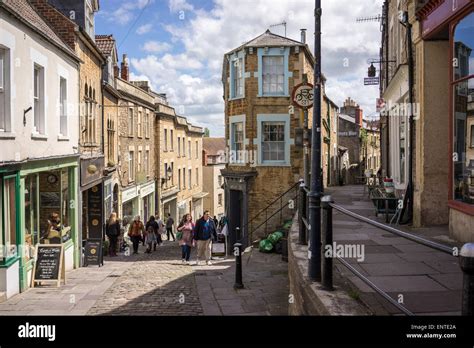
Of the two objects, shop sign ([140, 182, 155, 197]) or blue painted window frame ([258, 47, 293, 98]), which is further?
shop sign ([140, 182, 155, 197])

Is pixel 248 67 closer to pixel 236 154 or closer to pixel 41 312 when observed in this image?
pixel 236 154

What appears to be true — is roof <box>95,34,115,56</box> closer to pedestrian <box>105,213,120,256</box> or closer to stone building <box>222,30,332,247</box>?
stone building <box>222,30,332,247</box>

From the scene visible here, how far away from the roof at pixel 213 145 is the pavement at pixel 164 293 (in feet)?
151

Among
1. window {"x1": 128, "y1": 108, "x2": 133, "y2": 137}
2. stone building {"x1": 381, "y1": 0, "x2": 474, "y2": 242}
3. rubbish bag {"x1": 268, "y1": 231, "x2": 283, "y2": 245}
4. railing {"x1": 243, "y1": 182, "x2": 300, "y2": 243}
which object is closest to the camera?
stone building {"x1": 381, "y1": 0, "x2": 474, "y2": 242}

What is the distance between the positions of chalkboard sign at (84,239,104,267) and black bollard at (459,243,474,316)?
13.7m

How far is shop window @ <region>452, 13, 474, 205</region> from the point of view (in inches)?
291

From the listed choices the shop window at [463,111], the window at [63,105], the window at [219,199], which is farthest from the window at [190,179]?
the shop window at [463,111]

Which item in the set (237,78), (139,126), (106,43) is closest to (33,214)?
(237,78)

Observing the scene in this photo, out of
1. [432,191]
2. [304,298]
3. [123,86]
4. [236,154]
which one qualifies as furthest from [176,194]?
[304,298]

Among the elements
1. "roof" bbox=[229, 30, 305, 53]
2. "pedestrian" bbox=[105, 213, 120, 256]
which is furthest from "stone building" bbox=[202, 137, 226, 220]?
"pedestrian" bbox=[105, 213, 120, 256]

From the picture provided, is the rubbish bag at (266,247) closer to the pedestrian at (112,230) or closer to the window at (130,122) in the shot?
the pedestrian at (112,230)

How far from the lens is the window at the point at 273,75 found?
20828 mm

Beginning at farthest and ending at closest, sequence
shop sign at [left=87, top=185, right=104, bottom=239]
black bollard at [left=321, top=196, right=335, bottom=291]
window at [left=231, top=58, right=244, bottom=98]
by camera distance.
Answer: window at [left=231, top=58, right=244, bottom=98]
shop sign at [left=87, top=185, right=104, bottom=239]
black bollard at [left=321, top=196, right=335, bottom=291]

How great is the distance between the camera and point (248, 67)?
20906mm
